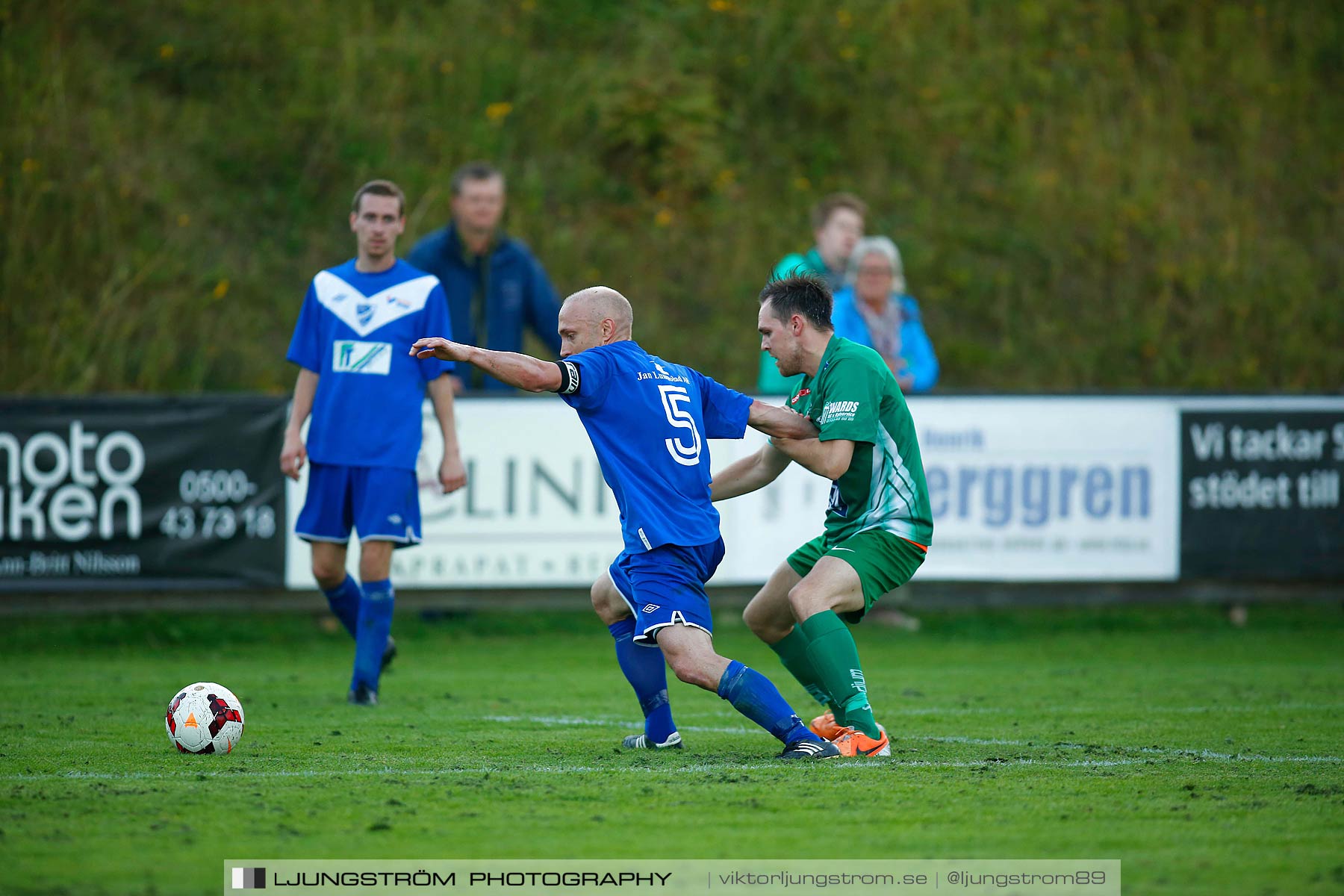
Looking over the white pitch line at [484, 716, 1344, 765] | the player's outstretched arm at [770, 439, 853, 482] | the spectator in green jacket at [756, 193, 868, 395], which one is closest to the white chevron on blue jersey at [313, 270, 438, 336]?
the white pitch line at [484, 716, 1344, 765]

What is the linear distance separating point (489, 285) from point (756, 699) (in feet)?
19.8

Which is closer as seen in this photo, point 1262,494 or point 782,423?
point 782,423

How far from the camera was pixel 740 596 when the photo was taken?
10844mm

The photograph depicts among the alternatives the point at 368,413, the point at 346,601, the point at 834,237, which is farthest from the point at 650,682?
the point at 834,237

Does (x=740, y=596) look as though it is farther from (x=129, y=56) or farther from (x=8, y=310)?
(x=129, y=56)

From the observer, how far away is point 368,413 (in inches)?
295

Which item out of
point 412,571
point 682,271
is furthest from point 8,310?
point 682,271

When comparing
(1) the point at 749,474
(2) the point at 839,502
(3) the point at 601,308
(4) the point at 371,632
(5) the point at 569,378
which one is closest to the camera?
(5) the point at 569,378

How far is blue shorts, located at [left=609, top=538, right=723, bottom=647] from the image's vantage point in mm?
5645

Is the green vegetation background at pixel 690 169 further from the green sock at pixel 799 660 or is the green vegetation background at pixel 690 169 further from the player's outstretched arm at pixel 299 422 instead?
the green sock at pixel 799 660

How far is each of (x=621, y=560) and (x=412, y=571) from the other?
4821mm

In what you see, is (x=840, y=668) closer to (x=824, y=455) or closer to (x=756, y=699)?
(x=756, y=699)

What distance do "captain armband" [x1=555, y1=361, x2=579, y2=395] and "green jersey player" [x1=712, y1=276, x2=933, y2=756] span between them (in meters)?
0.83

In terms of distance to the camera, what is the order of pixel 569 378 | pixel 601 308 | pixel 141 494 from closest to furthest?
pixel 569 378 < pixel 601 308 < pixel 141 494
